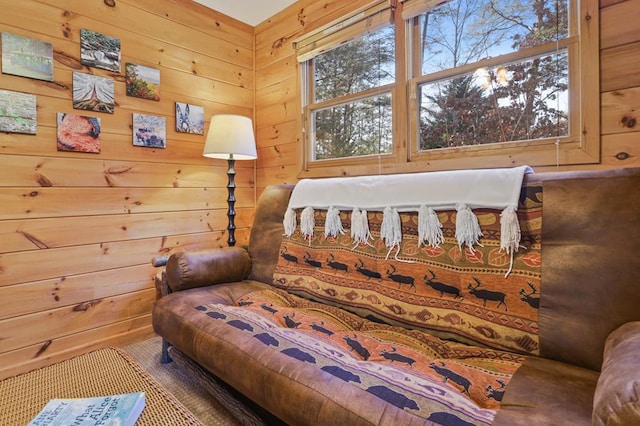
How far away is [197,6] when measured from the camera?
241 cm

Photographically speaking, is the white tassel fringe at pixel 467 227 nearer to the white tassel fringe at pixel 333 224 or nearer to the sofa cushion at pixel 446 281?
the sofa cushion at pixel 446 281

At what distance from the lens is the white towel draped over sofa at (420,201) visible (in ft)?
4.16

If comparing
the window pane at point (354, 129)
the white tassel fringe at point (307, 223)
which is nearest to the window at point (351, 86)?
the window pane at point (354, 129)

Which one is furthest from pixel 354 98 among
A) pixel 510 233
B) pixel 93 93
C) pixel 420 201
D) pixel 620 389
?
pixel 620 389

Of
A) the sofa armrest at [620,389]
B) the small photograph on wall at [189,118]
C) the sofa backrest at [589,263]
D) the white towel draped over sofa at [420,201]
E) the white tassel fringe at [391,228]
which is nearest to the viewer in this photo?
the sofa armrest at [620,389]

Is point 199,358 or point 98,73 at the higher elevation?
point 98,73

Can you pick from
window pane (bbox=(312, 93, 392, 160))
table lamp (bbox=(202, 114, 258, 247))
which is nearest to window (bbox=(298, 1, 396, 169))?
window pane (bbox=(312, 93, 392, 160))

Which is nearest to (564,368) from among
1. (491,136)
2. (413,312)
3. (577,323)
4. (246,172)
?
(577,323)

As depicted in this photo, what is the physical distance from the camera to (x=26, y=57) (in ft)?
5.65

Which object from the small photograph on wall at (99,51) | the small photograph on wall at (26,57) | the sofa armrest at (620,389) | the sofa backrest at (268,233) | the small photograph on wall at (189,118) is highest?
the small photograph on wall at (99,51)

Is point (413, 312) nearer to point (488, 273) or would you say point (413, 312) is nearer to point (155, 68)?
point (488, 273)

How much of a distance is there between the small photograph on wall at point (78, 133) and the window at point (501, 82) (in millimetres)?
1874

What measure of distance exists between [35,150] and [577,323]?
2550 mm

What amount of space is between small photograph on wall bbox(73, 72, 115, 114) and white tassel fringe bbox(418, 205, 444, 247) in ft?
6.36
